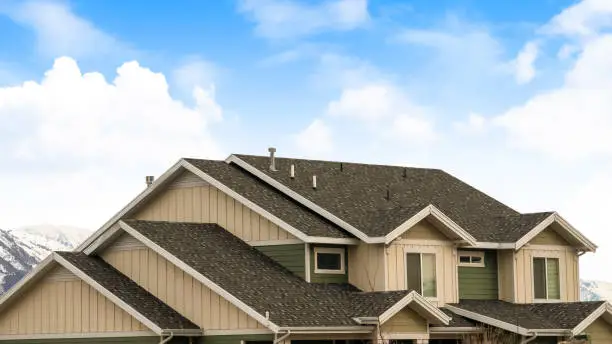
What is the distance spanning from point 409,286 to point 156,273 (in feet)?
28.4

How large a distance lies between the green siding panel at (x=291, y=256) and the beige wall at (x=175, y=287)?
13.1 ft

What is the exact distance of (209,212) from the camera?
53.4 meters

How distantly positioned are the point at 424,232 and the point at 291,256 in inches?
191

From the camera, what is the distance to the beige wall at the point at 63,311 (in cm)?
4800

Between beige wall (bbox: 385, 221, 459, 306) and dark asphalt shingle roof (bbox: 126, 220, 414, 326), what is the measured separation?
1.96 m

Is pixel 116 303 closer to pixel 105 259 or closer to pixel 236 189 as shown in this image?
pixel 105 259

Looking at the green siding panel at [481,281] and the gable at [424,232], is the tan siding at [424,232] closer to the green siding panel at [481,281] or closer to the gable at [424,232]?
the gable at [424,232]

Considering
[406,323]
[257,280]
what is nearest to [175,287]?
[257,280]

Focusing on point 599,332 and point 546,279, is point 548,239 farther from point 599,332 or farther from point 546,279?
point 599,332

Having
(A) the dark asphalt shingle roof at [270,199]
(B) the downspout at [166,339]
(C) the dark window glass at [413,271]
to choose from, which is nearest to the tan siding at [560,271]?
(C) the dark window glass at [413,271]

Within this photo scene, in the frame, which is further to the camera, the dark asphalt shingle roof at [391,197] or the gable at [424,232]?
the dark asphalt shingle roof at [391,197]

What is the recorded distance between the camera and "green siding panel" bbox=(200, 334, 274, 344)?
147 feet

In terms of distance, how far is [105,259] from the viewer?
50.9m

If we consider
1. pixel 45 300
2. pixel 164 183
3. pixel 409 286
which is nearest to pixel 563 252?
pixel 409 286
